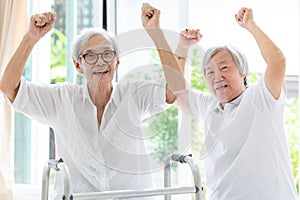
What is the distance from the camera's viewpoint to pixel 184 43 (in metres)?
2.15

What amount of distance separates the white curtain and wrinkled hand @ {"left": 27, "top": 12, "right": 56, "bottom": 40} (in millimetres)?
618

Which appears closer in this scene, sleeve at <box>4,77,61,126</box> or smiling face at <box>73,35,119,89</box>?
smiling face at <box>73,35,119,89</box>

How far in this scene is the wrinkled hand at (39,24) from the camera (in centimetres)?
208

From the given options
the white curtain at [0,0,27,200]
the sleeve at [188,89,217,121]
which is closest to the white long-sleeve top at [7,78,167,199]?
the sleeve at [188,89,217,121]

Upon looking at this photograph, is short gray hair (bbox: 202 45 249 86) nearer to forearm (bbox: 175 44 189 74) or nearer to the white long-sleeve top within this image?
forearm (bbox: 175 44 189 74)

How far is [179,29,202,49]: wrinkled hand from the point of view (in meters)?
2.14

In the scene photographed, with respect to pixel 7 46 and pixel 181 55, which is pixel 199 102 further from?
pixel 7 46

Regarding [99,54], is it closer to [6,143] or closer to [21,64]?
[21,64]

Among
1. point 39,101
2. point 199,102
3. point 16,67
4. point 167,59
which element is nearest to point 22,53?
point 16,67

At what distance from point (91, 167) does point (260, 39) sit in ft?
2.49

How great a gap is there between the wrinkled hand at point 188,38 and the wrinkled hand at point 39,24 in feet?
1.57

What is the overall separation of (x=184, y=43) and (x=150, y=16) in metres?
0.16

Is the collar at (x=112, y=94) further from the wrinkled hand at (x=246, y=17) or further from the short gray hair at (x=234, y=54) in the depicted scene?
the wrinkled hand at (x=246, y=17)

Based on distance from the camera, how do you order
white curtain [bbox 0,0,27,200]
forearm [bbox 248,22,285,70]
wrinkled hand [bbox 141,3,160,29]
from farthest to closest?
white curtain [bbox 0,0,27,200] < wrinkled hand [bbox 141,3,160,29] < forearm [bbox 248,22,285,70]
